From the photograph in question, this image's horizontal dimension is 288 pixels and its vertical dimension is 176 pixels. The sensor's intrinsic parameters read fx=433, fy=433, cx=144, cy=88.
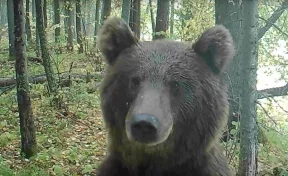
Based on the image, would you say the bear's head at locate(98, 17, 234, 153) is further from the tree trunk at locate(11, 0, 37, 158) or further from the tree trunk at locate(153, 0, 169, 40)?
the tree trunk at locate(153, 0, 169, 40)

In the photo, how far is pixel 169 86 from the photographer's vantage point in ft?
11.5

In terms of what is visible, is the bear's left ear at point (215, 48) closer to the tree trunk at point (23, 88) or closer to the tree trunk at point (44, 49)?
the tree trunk at point (23, 88)

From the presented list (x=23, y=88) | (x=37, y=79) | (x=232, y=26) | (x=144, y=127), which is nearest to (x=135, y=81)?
(x=144, y=127)

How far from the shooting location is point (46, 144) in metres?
8.51

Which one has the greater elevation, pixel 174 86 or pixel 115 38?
pixel 115 38

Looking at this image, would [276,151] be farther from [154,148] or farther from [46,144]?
[154,148]

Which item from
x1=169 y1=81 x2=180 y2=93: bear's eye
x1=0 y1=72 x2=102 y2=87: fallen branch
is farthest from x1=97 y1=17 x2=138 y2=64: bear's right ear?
x1=0 y1=72 x2=102 y2=87: fallen branch

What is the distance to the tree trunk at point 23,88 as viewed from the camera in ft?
22.9

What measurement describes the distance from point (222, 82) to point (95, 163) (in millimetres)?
4476

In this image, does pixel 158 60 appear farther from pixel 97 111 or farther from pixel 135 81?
pixel 97 111

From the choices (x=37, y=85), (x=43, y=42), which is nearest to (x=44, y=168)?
(x=43, y=42)

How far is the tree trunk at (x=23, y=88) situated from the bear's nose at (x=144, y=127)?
4388 millimetres

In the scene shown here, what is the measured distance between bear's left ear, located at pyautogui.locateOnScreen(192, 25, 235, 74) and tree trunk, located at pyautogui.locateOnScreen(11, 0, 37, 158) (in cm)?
410

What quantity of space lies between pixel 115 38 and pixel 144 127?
1.00 meters
